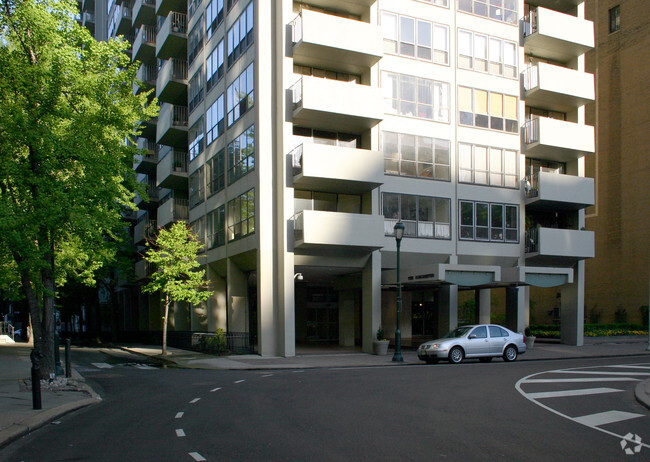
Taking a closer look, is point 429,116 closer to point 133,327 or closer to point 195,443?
point 195,443

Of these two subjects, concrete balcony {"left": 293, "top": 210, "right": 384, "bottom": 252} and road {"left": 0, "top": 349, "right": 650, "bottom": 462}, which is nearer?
road {"left": 0, "top": 349, "right": 650, "bottom": 462}

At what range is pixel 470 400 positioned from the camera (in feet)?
41.7

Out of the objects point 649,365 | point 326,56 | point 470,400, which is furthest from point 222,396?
point 326,56

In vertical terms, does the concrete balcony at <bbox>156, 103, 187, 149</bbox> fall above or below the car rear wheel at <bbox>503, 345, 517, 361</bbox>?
above

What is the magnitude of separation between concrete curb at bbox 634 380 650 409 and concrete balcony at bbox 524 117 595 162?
20.3m

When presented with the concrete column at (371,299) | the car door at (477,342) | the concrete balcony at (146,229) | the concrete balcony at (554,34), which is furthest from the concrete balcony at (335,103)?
the concrete balcony at (146,229)

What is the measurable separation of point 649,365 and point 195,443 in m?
18.3

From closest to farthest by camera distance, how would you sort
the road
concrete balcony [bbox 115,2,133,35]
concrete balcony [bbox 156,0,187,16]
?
1. the road
2. concrete balcony [bbox 156,0,187,16]
3. concrete balcony [bbox 115,2,133,35]

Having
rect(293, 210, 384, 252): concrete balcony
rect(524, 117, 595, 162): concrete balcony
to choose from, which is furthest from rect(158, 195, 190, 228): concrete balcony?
rect(524, 117, 595, 162): concrete balcony

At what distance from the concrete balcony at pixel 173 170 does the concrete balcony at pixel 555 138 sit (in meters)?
21.7

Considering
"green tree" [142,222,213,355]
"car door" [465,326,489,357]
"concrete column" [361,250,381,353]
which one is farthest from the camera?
"green tree" [142,222,213,355]

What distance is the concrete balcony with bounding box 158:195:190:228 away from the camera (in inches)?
1594

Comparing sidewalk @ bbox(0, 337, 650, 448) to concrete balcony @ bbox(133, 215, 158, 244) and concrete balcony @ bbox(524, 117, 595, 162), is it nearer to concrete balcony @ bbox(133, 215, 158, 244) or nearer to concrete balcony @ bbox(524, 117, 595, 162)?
concrete balcony @ bbox(524, 117, 595, 162)

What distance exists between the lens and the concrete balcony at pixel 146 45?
4675 centimetres
